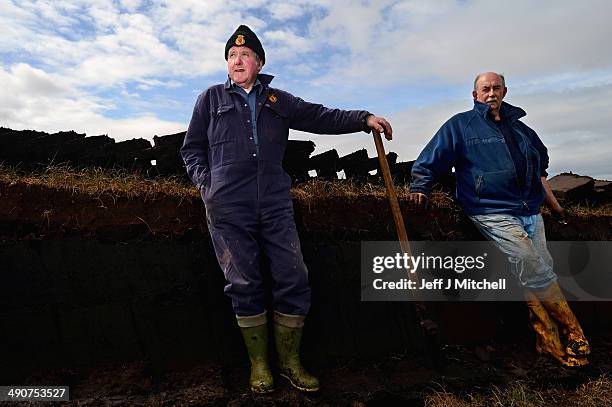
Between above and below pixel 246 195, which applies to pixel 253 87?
above

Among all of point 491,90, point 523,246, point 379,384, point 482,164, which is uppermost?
point 491,90

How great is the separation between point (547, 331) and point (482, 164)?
1473mm

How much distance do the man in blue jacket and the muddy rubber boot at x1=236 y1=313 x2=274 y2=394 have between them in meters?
1.83

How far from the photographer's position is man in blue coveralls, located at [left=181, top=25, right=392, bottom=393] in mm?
3570

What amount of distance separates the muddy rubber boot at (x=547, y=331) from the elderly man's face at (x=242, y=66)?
2.85 metres

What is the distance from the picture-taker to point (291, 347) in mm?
3611

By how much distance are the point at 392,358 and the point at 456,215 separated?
1416 millimetres

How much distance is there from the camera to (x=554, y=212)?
530 cm

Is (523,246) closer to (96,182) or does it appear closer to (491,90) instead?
(491,90)

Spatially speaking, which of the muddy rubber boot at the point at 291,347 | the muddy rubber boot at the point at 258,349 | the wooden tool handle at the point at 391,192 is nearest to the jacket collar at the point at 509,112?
the wooden tool handle at the point at 391,192

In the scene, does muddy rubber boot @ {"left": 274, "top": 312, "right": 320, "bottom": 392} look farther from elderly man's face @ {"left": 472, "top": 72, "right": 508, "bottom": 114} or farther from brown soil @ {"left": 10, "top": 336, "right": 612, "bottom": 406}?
elderly man's face @ {"left": 472, "top": 72, "right": 508, "bottom": 114}

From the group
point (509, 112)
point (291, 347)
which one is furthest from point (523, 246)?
point (291, 347)

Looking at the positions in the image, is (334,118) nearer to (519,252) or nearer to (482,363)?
(519,252)

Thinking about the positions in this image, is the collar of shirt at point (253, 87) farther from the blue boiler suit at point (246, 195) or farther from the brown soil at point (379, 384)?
the brown soil at point (379, 384)
